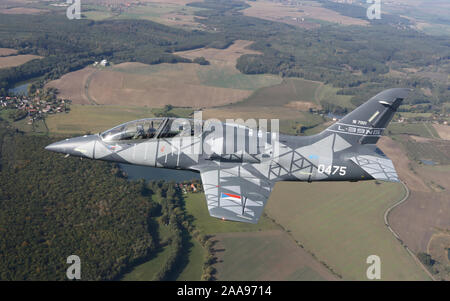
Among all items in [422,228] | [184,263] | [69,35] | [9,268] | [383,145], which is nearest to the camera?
[9,268]

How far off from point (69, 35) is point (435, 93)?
151796 mm

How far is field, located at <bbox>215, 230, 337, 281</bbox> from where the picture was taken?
38938mm

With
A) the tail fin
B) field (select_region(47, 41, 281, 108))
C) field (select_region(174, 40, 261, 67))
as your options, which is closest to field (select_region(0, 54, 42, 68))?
field (select_region(47, 41, 281, 108))

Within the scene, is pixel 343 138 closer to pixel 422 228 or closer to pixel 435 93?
pixel 422 228

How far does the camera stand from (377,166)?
2092cm

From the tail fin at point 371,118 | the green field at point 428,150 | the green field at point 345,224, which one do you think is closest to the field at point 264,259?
the green field at point 345,224

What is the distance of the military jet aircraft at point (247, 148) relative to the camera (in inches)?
843

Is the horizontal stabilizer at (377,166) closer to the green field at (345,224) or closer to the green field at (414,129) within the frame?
the green field at (345,224)

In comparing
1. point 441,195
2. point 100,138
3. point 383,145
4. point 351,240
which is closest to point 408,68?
point 383,145

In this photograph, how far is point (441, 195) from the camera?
186 feet

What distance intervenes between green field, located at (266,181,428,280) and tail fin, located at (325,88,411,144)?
78.3ft

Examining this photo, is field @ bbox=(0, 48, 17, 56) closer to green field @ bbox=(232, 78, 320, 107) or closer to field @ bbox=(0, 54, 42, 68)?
field @ bbox=(0, 54, 42, 68)

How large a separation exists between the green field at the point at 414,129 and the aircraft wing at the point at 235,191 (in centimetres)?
7228

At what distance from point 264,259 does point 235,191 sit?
955 inches
